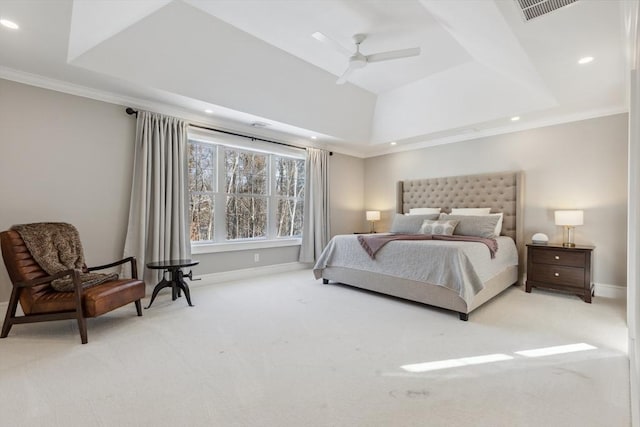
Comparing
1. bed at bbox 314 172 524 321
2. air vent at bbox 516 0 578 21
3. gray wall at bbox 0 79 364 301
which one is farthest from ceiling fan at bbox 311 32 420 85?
gray wall at bbox 0 79 364 301

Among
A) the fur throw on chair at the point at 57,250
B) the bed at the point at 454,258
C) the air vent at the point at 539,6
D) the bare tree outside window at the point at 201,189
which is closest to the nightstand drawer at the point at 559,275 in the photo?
the bed at the point at 454,258

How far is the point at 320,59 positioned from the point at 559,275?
13.4ft

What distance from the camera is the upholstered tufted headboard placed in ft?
14.8

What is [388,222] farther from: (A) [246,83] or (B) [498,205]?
(A) [246,83]

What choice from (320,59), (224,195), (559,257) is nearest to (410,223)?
(559,257)

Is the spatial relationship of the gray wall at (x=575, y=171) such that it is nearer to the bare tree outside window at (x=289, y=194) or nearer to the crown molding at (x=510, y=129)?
the crown molding at (x=510, y=129)

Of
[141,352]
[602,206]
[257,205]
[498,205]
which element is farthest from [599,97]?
[141,352]

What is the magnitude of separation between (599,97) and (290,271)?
490cm

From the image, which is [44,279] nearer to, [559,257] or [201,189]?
[201,189]

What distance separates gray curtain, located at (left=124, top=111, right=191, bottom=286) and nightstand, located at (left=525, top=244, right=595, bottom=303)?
4704mm

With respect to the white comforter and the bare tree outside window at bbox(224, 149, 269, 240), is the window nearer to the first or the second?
the bare tree outside window at bbox(224, 149, 269, 240)

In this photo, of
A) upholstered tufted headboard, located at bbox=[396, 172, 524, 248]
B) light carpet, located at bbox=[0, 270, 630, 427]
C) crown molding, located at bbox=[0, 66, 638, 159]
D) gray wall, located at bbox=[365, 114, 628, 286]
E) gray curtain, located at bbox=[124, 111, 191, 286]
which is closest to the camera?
light carpet, located at bbox=[0, 270, 630, 427]

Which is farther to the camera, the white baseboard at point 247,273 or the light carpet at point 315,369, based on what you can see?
the white baseboard at point 247,273

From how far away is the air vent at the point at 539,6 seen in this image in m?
1.87
